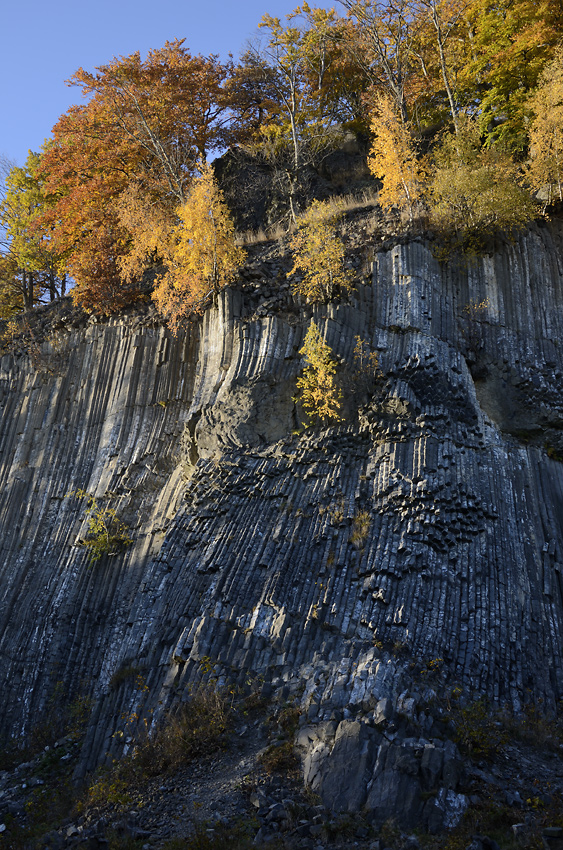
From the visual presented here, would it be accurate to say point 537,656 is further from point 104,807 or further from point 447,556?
point 104,807

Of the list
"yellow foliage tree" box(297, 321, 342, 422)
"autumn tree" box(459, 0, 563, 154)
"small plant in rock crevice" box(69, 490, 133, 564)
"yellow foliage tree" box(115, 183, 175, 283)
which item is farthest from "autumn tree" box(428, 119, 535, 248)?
"small plant in rock crevice" box(69, 490, 133, 564)

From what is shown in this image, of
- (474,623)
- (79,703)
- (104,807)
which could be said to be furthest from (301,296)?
(104,807)

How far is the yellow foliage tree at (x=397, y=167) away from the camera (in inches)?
923

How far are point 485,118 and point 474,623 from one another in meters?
20.9

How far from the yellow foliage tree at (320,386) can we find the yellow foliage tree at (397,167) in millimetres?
6315

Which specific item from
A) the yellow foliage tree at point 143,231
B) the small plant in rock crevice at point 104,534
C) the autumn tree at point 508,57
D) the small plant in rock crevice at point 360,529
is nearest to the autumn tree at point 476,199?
the autumn tree at point 508,57

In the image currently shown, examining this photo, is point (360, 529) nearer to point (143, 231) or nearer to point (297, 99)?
point (143, 231)

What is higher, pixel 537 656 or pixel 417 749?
pixel 537 656

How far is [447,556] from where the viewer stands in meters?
16.6

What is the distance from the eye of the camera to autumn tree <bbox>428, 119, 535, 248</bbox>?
21875 mm

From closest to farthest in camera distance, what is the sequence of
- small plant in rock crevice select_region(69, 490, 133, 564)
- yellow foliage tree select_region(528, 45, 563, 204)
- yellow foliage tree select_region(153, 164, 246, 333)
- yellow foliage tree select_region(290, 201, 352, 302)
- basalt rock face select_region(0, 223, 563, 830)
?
basalt rock face select_region(0, 223, 563, 830) → small plant in rock crevice select_region(69, 490, 133, 564) → yellow foliage tree select_region(290, 201, 352, 302) → yellow foliage tree select_region(153, 164, 246, 333) → yellow foliage tree select_region(528, 45, 563, 204)

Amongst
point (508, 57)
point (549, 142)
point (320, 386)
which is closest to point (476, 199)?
point (549, 142)

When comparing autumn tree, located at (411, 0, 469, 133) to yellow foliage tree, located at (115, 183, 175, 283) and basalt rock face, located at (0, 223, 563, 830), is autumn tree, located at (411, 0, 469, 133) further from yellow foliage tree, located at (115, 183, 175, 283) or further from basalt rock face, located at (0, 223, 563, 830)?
yellow foliage tree, located at (115, 183, 175, 283)

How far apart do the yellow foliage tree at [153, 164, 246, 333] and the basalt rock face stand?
86 centimetres
